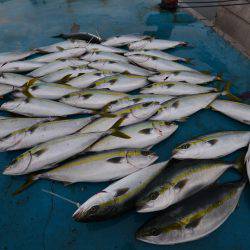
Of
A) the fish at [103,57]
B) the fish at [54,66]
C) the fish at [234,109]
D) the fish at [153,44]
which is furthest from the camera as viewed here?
the fish at [153,44]

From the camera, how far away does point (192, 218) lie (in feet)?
6.81

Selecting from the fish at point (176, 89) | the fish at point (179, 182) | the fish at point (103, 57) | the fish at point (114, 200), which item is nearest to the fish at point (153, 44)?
the fish at point (103, 57)

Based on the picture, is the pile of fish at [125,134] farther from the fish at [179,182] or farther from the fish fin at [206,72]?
the fish fin at [206,72]

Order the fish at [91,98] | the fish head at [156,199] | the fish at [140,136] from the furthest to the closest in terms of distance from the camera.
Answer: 1. the fish at [91,98]
2. the fish at [140,136]
3. the fish head at [156,199]

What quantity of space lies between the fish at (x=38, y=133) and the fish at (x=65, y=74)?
1090 millimetres

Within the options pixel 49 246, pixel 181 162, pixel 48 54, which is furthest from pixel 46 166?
pixel 48 54

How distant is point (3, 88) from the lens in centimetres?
368

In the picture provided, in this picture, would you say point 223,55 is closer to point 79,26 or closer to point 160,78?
point 160,78

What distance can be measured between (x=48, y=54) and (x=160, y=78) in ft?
7.00

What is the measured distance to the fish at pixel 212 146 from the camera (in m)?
2.63

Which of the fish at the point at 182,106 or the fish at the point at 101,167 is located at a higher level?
the fish at the point at 182,106

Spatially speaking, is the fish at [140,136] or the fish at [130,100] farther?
the fish at [130,100]

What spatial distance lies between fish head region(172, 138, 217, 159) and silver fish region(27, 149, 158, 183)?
0.25 m

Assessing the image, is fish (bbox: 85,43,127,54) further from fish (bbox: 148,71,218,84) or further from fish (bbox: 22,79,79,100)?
fish (bbox: 22,79,79,100)
